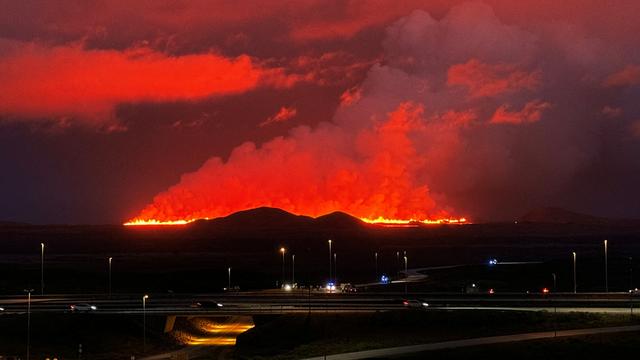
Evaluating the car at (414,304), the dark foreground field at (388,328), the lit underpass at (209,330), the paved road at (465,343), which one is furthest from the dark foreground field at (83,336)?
the paved road at (465,343)

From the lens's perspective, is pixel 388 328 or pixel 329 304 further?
pixel 329 304

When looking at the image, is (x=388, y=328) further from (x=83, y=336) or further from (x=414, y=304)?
(x=83, y=336)

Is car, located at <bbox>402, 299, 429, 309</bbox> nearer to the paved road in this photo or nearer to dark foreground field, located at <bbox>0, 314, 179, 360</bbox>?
the paved road

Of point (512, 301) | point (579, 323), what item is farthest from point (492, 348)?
A: point (512, 301)

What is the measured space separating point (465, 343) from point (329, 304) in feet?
111

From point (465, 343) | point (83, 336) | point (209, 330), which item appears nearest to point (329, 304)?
point (209, 330)

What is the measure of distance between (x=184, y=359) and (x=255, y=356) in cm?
603

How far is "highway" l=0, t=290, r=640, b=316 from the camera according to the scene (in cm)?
10219

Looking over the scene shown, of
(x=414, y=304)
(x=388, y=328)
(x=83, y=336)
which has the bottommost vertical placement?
(x=83, y=336)

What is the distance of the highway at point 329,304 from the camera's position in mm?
102188

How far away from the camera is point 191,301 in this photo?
390 feet

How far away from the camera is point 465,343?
7800cm

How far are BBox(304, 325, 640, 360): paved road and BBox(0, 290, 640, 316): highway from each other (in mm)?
13495

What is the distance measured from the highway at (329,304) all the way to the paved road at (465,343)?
13495 millimetres
